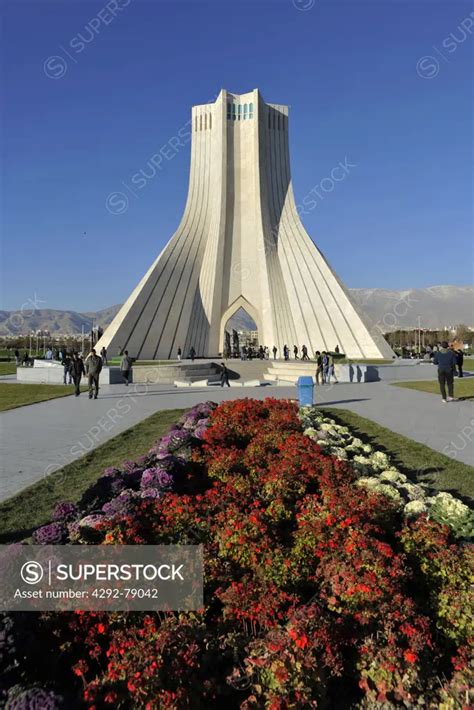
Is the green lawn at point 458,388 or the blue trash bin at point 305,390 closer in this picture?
the blue trash bin at point 305,390

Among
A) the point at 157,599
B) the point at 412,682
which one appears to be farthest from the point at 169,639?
the point at 412,682

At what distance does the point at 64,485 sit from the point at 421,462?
3.82 metres

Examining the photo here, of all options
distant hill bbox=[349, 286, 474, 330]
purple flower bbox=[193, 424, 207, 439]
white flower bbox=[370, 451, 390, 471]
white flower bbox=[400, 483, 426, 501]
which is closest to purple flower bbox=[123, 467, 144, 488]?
purple flower bbox=[193, 424, 207, 439]

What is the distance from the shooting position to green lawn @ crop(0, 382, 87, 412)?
35.4 feet

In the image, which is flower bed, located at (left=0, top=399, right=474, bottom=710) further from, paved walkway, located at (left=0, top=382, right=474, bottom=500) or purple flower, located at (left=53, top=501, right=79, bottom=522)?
paved walkway, located at (left=0, top=382, right=474, bottom=500)

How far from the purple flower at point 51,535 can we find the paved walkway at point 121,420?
5.59ft

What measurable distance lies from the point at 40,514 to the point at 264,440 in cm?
251

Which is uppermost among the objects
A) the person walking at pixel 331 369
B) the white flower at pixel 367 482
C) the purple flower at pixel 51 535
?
the person walking at pixel 331 369

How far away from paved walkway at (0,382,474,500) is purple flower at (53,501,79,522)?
1414 mm

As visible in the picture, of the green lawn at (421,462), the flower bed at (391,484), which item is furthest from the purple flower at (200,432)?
the green lawn at (421,462)

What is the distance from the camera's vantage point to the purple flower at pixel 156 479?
12.4 ft

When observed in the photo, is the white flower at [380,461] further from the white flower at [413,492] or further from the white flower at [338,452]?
the white flower at [413,492]

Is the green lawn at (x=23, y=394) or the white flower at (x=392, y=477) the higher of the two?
the white flower at (x=392, y=477)

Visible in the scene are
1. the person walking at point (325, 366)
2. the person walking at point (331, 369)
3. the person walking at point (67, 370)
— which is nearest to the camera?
the person walking at point (325, 366)
